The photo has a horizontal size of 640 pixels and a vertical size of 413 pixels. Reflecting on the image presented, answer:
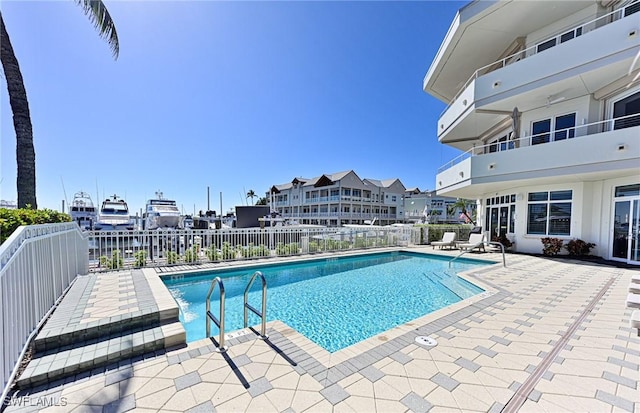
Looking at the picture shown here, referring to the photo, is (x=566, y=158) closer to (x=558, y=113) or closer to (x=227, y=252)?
(x=558, y=113)

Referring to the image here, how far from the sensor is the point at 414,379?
2.69 m

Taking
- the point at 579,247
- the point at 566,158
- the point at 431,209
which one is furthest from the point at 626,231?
the point at 431,209

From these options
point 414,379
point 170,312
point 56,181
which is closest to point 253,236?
point 170,312

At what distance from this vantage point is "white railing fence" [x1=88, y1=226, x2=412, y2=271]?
25.7 ft

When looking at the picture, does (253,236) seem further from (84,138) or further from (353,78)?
(84,138)

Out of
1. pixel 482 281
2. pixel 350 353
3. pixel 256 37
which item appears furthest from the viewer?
pixel 256 37

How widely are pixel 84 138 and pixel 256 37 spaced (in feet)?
45.9

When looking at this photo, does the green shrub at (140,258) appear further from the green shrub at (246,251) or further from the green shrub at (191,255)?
the green shrub at (246,251)

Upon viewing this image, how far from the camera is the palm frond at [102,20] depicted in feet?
21.5

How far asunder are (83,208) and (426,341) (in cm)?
→ 2651

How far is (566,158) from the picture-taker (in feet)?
31.8

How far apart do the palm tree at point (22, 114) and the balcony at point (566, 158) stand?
1478 centimetres

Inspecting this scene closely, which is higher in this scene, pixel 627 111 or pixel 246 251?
pixel 627 111

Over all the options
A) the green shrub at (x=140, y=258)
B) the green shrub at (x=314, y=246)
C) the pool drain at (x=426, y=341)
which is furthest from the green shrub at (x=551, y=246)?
the green shrub at (x=140, y=258)
